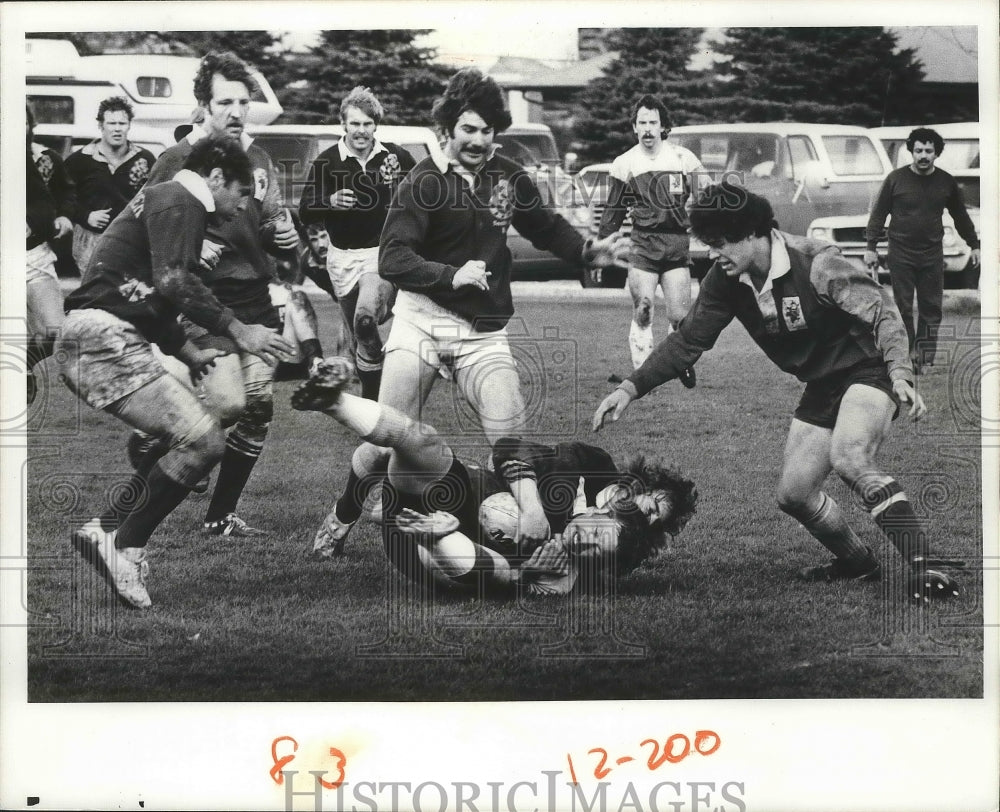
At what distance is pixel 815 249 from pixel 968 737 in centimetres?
241

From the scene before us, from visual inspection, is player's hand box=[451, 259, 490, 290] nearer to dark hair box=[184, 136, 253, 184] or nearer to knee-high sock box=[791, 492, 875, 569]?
dark hair box=[184, 136, 253, 184]

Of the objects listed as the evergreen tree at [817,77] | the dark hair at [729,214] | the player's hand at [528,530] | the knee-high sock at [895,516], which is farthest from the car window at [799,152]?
the player's hand at [528,530]

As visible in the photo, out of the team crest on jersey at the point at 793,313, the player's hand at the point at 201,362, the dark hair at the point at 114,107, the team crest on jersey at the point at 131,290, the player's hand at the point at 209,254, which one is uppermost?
the dark hair at the point at 114,107

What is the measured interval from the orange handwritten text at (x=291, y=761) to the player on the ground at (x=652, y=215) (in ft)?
7.66

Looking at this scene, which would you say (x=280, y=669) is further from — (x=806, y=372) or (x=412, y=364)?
(x=806, y=372)

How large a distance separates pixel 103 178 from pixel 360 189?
48.4 inches

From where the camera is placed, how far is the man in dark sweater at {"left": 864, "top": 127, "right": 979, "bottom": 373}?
23.9 feet

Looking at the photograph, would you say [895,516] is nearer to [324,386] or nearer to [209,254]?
[324,386]

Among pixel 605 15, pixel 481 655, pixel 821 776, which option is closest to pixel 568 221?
pixel 605 15

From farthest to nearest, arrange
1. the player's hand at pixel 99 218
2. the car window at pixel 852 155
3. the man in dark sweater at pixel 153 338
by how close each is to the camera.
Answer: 1. the car window at pixel 852 155
2. the player's hand at pixel 99 218
3. the man in dark sweater at pixel 153 338

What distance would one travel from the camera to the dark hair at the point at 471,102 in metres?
7.13

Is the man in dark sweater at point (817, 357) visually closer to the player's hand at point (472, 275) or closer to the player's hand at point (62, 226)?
the player's hand at point (472, 275)

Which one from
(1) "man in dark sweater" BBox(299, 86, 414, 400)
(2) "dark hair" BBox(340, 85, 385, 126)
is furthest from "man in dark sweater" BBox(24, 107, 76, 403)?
(2) "dark hair" BBox(340, 85, 385, 126)

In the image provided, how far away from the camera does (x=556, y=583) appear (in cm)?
719
